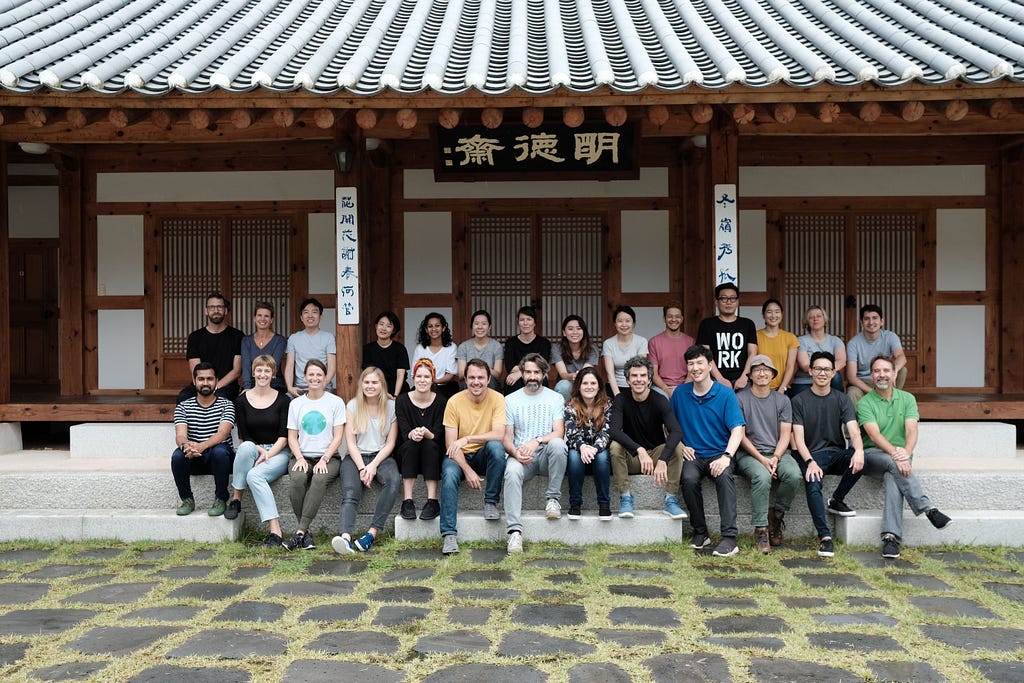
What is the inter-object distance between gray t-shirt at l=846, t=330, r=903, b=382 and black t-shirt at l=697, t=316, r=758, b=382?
980mm

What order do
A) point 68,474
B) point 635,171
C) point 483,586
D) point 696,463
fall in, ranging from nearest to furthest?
point 483,586 → point 696,463 → point 68,474 → point 635,171

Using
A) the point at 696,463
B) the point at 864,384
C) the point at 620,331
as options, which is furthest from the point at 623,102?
the point at 864,384

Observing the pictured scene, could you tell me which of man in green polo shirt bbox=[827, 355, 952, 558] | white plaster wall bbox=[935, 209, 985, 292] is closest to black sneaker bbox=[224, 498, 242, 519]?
man in green polo shirt bbox=[827, 355, 952, 558]

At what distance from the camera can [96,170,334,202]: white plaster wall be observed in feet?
29.2

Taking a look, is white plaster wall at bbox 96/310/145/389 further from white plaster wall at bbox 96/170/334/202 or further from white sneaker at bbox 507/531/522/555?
white sneaker at bbox 507/531/522/555

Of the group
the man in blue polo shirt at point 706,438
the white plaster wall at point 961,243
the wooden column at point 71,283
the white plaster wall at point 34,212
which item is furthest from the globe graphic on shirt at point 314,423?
the white plaster wall at point 961,243

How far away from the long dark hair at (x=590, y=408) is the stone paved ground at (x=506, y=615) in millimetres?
938

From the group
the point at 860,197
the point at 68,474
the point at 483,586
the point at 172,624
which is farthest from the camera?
the point at 860,197

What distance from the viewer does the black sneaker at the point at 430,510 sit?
19.6ft

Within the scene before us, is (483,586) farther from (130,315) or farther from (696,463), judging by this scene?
(130,315)

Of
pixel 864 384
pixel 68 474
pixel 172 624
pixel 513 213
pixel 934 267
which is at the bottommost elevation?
pixel 172 624

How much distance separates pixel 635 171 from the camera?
7.12 m

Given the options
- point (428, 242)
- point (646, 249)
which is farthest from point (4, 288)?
point (646, 249)

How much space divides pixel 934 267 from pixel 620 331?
3.81 m
